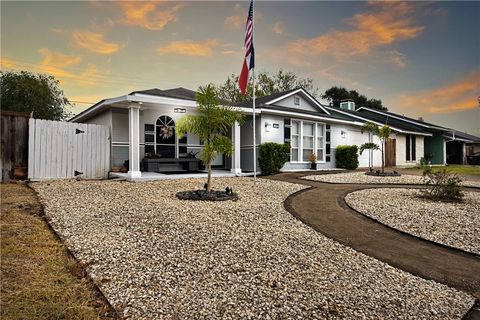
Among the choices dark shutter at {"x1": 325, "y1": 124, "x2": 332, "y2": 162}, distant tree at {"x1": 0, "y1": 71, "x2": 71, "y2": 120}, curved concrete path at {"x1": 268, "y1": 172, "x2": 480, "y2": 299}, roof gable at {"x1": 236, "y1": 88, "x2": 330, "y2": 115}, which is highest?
distant tree at {"x1": 0, "y1": 71, "x2": 71, "y2": 120}

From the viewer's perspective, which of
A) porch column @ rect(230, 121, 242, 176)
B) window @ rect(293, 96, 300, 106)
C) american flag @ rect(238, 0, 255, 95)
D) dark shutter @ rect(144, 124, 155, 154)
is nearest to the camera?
american flag @ rect(238, 0, 255, 95)

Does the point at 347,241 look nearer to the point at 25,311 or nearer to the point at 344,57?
the point at 25,311

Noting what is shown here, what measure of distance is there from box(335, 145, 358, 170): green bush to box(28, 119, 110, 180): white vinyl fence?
12.5m

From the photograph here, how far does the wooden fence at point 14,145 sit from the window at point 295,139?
36.9 feet

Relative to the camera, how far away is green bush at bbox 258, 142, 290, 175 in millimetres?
12656

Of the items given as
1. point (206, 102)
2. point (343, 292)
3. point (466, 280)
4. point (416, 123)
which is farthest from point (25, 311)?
point (416, 123)

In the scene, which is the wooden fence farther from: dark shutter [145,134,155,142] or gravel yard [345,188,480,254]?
gravel yard [345,188,480,254]

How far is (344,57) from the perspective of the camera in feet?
50.8

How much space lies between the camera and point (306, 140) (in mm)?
15195

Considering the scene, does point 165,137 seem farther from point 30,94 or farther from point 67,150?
point 30,94

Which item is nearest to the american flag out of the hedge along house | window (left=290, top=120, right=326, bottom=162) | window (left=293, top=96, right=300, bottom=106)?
the hedge along house

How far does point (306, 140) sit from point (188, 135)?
6468 mm

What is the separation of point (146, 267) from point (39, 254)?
1.39m

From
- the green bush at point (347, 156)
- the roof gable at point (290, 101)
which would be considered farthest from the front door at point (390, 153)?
the roof gable at point (290, 101)
